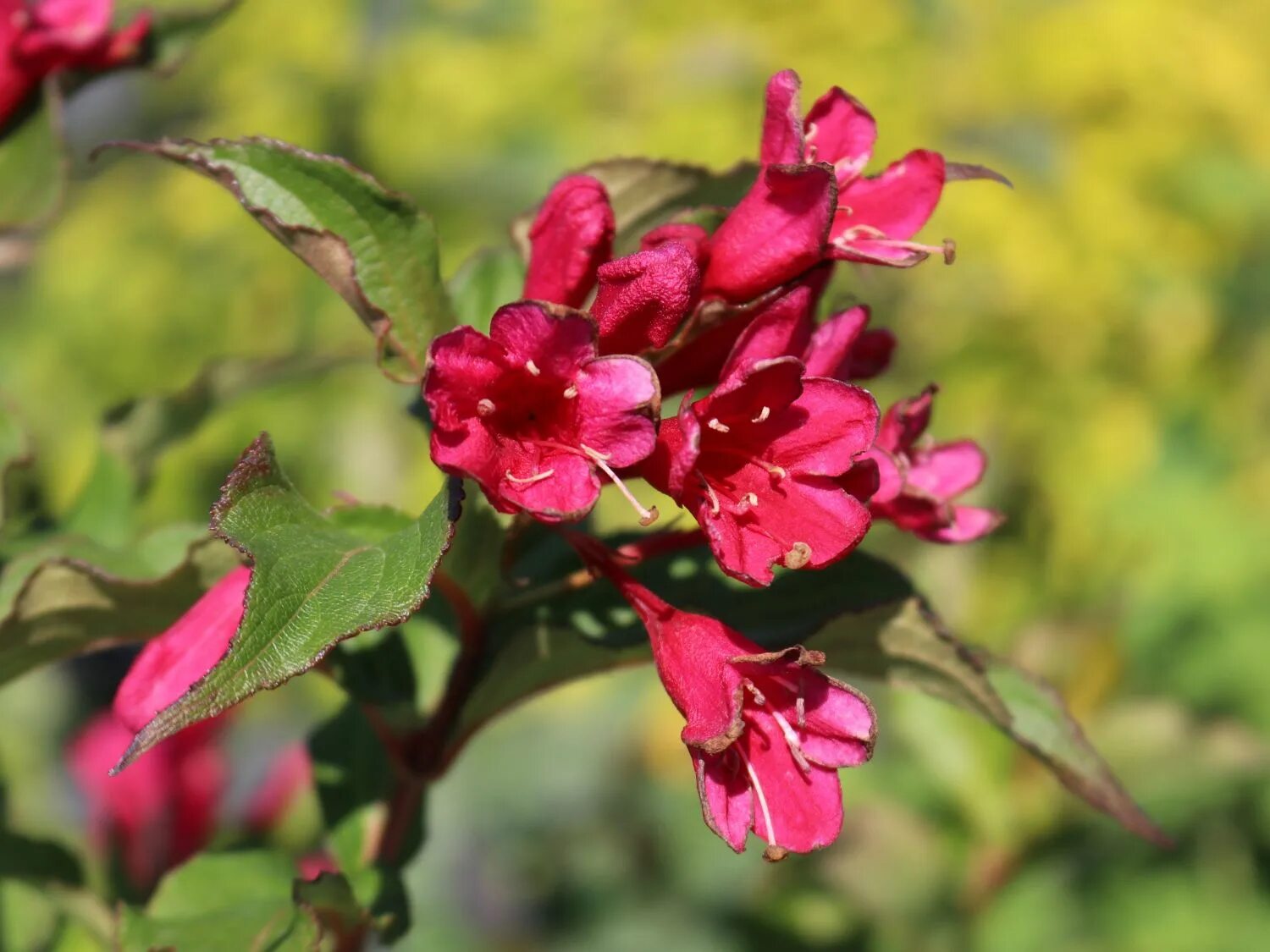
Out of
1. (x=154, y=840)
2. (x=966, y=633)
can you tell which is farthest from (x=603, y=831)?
(x=154, y=840)

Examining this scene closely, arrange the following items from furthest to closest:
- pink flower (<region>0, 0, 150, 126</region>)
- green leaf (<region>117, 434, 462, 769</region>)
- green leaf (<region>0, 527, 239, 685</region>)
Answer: pink flower (<region>0, 0, 150, 126</region>), green leaf (<region>0, 527, 239, 685</region>), green leaf (<region>117, 434, 462, 769</region>)

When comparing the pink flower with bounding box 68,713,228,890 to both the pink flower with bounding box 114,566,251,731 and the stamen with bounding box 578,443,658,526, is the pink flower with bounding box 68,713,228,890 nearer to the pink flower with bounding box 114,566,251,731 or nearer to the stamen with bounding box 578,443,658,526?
the pink flower with bounding box 114,566,251,731

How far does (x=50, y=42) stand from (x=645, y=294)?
0.74m

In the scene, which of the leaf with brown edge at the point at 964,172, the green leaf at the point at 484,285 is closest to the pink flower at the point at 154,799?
the green leaf at the point at 484,285

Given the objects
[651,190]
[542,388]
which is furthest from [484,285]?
[542,388]

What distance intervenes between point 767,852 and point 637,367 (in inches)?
11.0

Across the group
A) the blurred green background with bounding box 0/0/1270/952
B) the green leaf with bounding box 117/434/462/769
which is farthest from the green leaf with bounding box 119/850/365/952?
the blurred green background with bounding box 0/0/1270/952

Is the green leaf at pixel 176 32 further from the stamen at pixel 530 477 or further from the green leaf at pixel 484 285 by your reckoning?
the stamen at pixel 530 477

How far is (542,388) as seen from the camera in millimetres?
768

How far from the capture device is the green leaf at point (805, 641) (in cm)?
88

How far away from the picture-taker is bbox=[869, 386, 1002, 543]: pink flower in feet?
2.90

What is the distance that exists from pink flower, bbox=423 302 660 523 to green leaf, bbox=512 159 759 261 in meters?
0.21

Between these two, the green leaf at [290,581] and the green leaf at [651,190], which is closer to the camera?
the green leaf at [290,581]

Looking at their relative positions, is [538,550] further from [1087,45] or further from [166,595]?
[1087,45]
